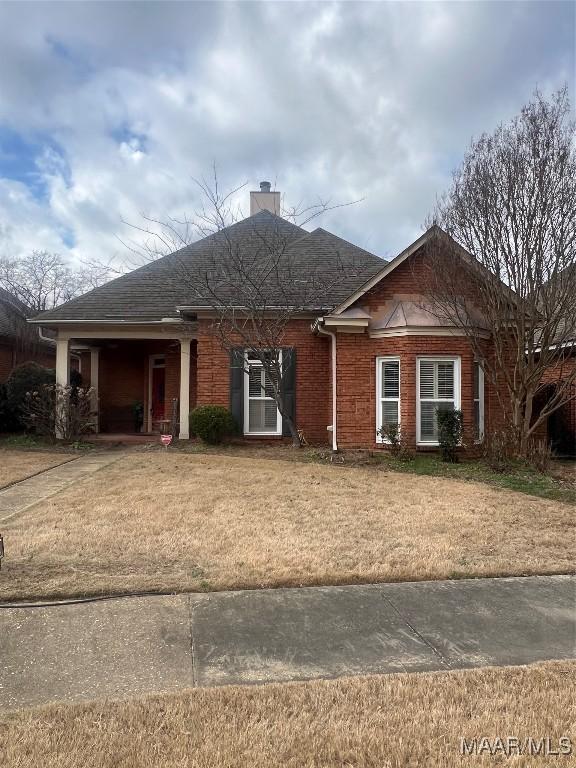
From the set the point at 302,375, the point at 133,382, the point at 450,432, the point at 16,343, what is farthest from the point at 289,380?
the point at 16,343

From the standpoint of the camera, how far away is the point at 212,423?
1269 cm

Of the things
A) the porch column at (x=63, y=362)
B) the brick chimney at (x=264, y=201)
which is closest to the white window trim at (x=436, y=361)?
the porch column at (x=63, y=362)

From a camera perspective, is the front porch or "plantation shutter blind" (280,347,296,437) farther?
the front porch

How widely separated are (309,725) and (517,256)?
9.45 metres

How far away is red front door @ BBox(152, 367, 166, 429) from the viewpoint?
17.5 m

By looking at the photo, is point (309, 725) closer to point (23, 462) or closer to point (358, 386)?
point (358, 386)

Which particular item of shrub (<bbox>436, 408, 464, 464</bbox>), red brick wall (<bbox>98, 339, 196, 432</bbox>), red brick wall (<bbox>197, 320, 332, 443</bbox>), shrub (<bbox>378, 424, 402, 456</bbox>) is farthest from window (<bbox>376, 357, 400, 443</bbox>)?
red brick wall (<bbox>98, 339, 196, 432</bbox>)

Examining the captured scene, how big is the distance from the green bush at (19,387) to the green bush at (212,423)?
5417 millimetres

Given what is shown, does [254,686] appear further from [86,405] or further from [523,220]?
[86,405]

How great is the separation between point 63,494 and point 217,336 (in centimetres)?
617

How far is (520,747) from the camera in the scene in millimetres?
2547

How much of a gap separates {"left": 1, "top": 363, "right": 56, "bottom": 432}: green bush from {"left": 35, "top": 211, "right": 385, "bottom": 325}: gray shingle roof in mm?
2202

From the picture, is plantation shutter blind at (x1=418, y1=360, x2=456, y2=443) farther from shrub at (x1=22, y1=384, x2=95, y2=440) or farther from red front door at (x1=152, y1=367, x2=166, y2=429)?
red front door at (x1=152, y1=367, x2=166, y2=429)

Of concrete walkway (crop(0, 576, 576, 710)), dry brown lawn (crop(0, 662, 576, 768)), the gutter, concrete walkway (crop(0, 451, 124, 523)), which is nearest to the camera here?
dry brown lawn (crop(0, 662, 576, 768))
